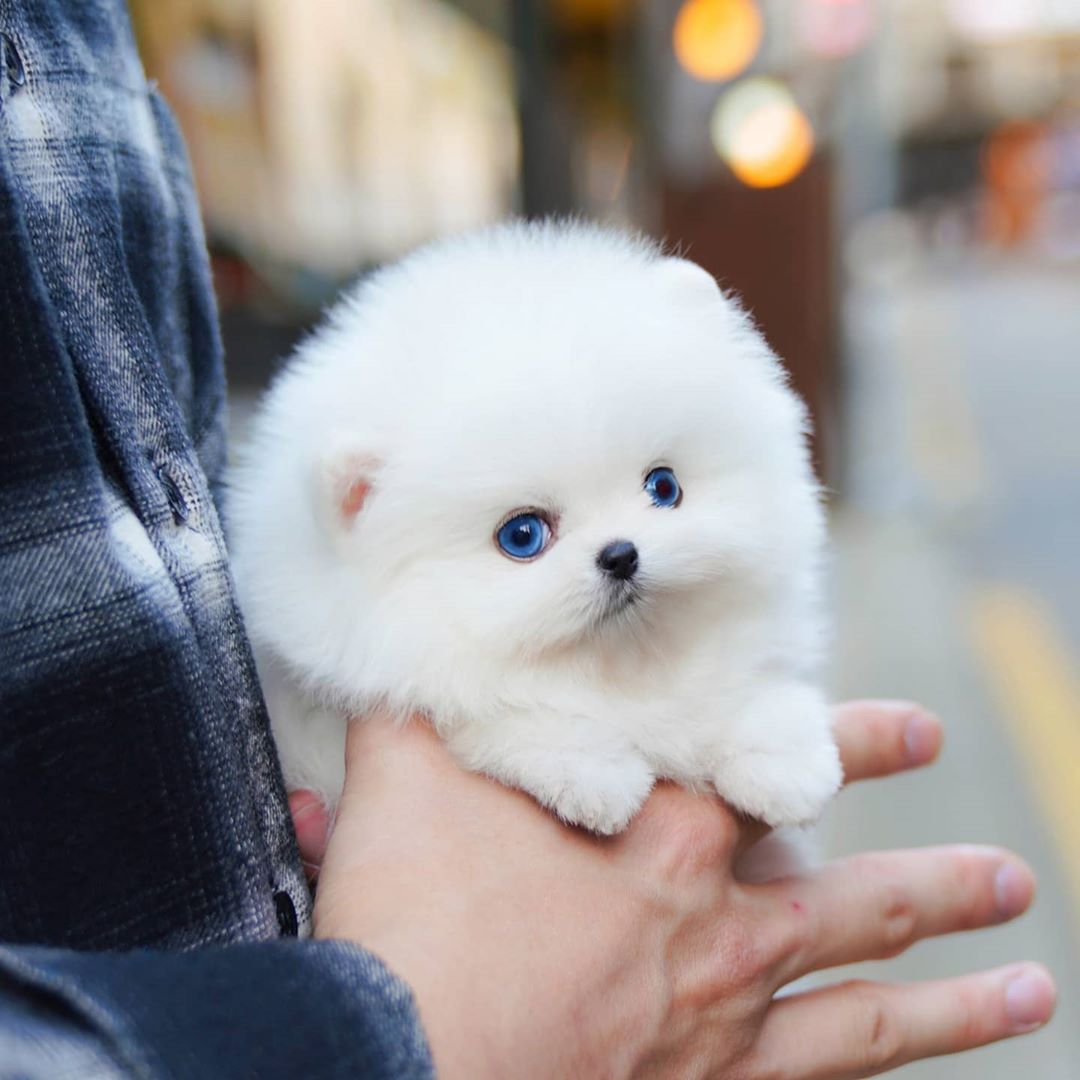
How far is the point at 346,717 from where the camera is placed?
3.88ft

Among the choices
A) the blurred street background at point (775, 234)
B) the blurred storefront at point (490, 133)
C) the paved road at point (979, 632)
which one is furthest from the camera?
the blurred storefront at point (490, 133)

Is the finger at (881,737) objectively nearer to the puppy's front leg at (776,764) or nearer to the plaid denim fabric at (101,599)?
the puppy's front leg at (776,764)

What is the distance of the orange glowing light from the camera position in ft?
20.1

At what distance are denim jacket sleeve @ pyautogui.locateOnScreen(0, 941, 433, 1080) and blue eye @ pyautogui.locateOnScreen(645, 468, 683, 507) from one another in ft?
1.73

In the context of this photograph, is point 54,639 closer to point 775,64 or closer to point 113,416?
point 113,416

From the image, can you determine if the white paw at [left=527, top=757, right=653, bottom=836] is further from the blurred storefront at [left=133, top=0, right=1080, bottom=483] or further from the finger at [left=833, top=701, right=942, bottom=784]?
the blurred storefront at [left=133, top=0, right=1080, bottom=483]

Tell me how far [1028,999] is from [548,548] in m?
0.86

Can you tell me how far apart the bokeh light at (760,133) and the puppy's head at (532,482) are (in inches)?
206

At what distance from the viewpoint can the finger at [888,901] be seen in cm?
122

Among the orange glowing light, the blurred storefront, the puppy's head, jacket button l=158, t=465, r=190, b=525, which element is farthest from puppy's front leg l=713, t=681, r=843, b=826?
the orange glowing light

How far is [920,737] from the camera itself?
1.50m

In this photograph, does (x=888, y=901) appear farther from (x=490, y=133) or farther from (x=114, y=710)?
(x=490, y=133)

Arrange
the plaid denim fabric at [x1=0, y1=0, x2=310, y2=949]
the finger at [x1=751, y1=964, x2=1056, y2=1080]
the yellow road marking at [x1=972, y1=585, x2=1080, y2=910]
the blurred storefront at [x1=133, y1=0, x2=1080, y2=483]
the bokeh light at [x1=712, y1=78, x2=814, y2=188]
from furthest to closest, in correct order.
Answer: the bokeh light at [x1=712, y1=78, x2=814, y2=188] < the blurred storefront at [x1=133, y1=0, x2=1080, y2=483] < the yellow road marking at [x1=972, y1=585, x2=1080, y2=910] < the finger at [x1=751, y1=964, x2=1056, y2=1080] < the plaid denim fabric at [x1=0, y1=0, x2=310, y2=949]

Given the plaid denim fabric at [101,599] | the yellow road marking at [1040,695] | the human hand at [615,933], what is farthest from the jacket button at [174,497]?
the yellow road marking at [1040,695]
